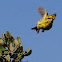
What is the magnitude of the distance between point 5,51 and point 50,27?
0.92 m

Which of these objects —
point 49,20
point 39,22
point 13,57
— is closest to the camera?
point 49,20

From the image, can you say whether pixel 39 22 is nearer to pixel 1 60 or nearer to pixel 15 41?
pixel 15 41

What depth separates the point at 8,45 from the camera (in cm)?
294

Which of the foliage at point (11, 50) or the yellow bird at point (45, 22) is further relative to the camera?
the foliage at point (11, 50)

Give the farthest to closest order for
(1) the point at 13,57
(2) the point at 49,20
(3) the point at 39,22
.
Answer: (1) the point at 13,57 < (3) the point at 39,22 < (2) the point at 49,20

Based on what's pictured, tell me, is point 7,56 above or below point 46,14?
below

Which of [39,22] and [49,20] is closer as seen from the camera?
[49,20]

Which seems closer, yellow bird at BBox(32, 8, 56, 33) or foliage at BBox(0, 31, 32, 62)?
yellow bird at BBox(32, 8, 56, 33)

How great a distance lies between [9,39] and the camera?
2.93 meters

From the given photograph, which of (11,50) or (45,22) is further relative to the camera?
(11,50)

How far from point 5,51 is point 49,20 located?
959mm

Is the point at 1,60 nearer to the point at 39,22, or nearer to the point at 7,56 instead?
the point at 7,56

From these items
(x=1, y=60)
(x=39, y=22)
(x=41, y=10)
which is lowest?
(x=1, y=60)

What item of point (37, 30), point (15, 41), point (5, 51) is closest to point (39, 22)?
point (37, 30)
